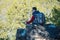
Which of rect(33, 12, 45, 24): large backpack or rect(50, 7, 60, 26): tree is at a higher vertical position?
rect(33, 12, 45, 24): large backpack

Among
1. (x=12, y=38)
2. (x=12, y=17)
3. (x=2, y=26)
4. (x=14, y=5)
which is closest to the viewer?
(x=12, y=38)

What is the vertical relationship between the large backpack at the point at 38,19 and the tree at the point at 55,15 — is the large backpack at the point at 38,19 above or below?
above

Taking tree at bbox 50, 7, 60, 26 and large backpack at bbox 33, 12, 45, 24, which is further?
tree at bbox 50, 7, 60, 26

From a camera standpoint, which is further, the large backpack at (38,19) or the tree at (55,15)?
the tree at (55,15)

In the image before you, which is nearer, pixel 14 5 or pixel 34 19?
pixel 34 19

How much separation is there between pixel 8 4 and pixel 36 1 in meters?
0.90

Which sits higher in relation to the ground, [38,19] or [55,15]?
[38,19]

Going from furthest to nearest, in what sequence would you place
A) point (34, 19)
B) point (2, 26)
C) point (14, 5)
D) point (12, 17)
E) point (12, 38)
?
point (14, 5) → point (12, 17) → point (2, 26) → point (12, 38) → point (34, 19)

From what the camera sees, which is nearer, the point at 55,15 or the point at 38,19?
the point at 38,19

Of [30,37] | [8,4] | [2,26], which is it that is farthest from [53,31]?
[8,4]

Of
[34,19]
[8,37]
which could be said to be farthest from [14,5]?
[34,19]

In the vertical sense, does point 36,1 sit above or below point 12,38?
above

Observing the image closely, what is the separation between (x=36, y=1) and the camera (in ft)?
23.7

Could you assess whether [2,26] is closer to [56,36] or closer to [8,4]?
[8,4]
